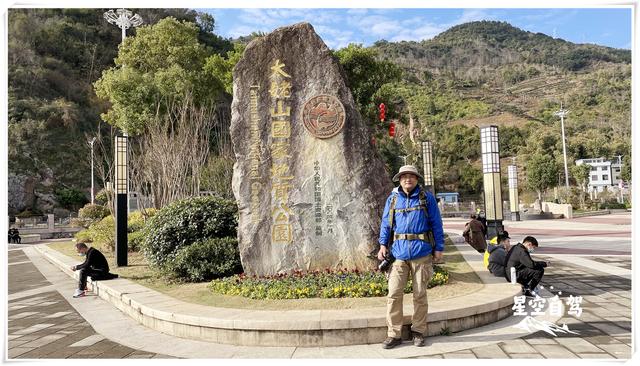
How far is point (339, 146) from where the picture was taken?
6582mm

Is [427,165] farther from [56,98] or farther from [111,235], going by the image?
[56,98]

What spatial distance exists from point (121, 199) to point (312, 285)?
644 cm

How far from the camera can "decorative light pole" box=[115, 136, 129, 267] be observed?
9734mm

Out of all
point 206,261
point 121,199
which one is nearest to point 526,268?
point 206,261

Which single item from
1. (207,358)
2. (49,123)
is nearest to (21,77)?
(49,123)

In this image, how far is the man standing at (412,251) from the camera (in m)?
4.10

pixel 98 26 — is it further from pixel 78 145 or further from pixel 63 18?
pixel 78 145

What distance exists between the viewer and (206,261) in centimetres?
715

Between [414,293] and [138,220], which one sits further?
[138,220]

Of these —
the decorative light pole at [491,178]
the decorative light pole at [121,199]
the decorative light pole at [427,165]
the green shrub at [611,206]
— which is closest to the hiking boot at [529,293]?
the decorative light pole at [491,178]

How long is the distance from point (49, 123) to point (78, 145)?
334 centimetres

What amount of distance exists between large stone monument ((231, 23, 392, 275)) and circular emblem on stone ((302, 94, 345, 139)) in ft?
0.05

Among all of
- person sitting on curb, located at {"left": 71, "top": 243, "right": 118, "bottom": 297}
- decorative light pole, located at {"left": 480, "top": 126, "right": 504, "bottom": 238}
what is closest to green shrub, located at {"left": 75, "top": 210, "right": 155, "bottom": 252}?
person sitting on curb, located at {"left": 71, "top": 243, "right": 118, "bottom": 297}

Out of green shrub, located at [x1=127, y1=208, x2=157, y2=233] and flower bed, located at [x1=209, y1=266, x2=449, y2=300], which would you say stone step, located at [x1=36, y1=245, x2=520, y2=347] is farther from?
green shrub, located at [x1=127, y1=208, x2=157, y2=233]
